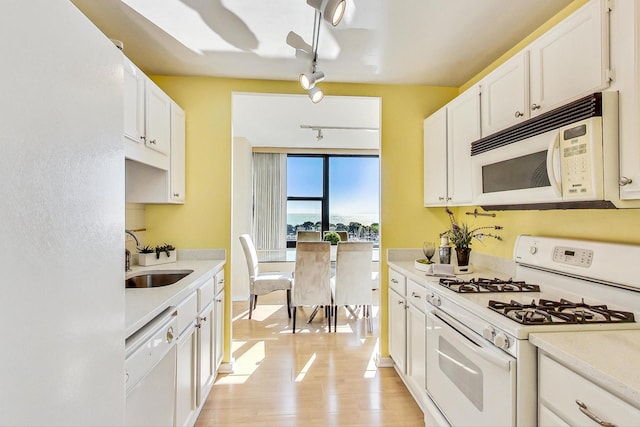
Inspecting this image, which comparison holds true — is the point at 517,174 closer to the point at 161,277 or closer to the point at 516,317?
the point at 516,317

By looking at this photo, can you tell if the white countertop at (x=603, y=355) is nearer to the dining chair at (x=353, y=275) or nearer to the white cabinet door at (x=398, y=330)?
the white cabinet door at (x=398, y=330)

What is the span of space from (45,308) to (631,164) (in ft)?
5.48

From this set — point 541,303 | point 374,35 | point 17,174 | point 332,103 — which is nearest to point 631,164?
point 541,303

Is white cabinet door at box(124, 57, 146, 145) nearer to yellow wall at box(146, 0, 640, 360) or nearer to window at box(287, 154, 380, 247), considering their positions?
yellow wall at box(146, 0, 640, 360)

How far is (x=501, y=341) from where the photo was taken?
121cm

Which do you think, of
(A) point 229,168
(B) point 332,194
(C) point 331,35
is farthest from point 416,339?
(B) point 332,194

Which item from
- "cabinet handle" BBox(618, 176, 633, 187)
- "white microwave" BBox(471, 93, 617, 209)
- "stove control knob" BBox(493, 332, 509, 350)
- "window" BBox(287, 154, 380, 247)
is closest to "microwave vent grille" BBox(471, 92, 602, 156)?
"white microwave" BBox(471, 93, 617, 209)

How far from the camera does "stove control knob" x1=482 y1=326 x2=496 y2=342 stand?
1.28 m

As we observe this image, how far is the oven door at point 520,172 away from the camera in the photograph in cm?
129

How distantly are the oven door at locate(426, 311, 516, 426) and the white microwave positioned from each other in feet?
2.27

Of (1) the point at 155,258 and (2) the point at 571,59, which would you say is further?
(1) the point at 155,258

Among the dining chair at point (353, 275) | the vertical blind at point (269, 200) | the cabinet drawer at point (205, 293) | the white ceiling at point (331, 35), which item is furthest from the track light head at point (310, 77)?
the vertical blind at point (269, 200)

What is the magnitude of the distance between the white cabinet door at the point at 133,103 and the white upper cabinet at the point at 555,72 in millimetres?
2072

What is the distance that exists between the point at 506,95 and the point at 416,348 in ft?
5.52
